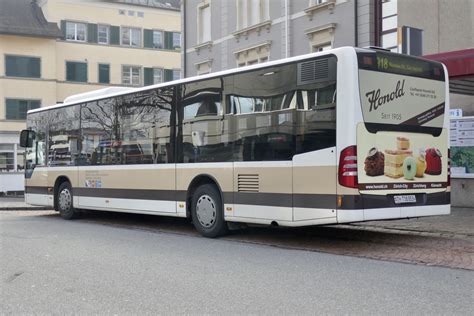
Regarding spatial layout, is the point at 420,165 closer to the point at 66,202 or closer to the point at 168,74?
the point at 66,202

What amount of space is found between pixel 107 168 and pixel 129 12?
35361 millimetres

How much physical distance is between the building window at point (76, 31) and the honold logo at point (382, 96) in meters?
39.3

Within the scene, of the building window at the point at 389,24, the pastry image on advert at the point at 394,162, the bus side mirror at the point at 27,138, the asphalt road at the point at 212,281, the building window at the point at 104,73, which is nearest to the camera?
the asphalt road at the point at 212,281

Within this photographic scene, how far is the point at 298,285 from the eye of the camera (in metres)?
6.73

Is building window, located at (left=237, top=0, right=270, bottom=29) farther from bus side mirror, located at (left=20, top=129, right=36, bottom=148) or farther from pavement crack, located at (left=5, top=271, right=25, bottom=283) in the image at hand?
pavement crack, located at (left=5, top=271, right=25, bottom=283)

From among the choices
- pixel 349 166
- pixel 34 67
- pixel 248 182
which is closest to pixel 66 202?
pixel 248 182

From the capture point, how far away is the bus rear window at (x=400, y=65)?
28.7 feet

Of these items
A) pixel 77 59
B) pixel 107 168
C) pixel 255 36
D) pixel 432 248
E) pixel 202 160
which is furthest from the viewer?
pixel 77 59

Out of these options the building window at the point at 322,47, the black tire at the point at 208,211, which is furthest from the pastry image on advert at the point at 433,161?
the building window at the point at 322,47

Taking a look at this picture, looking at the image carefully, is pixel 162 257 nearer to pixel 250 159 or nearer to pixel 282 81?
pixel 250 159

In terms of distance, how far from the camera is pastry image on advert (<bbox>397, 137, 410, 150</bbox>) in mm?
9016

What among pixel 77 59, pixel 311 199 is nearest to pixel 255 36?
pixel 311 199

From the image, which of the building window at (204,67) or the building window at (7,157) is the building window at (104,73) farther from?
the building window at (204,67)

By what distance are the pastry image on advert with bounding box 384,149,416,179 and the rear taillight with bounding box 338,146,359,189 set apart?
2.18ft
